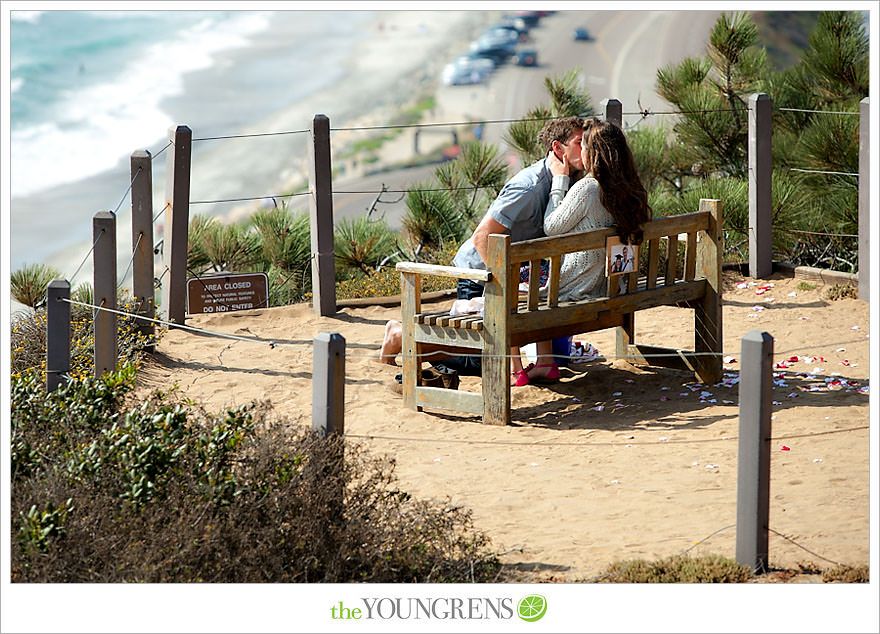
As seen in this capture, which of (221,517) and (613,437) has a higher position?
(221,517)

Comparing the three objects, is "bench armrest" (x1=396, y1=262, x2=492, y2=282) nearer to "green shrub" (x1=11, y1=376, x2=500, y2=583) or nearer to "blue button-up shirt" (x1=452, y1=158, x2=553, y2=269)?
"blue button-up shirt" (x1=452, y1=158, x2=553, y2=269)

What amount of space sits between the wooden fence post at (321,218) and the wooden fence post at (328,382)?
4.07 meters

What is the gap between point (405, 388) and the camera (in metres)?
5.62

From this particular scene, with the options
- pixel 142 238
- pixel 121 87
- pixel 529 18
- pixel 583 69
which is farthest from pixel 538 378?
pixel 121 87

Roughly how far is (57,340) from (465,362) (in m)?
2.10

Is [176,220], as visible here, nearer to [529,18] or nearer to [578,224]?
[578,224]

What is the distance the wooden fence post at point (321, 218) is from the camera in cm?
752

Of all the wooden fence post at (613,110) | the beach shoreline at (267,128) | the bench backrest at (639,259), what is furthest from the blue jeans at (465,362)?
the beach shoreline at (267,128)

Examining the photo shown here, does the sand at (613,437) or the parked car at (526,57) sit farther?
the parked car at (526,57)

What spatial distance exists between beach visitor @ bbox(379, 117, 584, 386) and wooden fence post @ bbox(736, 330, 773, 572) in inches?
84.2

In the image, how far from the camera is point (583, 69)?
41.4 meters

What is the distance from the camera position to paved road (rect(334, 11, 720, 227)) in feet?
139

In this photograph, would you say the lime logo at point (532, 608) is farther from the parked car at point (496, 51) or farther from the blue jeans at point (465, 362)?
the parked car at point (496, 51)

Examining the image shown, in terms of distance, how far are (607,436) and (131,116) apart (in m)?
50.1
